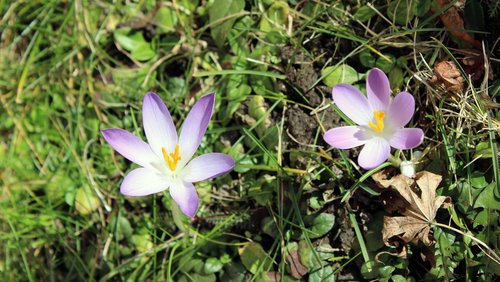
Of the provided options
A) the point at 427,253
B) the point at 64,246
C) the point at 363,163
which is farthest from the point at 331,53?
the point at 64,246

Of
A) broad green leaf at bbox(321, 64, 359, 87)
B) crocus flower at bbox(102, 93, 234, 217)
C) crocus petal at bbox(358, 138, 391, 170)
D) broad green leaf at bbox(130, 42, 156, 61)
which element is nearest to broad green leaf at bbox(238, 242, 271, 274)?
crocus flower at bbox(102, 93, 234, 217)

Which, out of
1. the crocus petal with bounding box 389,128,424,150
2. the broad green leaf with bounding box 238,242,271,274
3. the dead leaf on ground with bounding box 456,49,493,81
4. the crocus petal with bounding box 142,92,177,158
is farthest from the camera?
the broad green leaf with bounding box 238,242,271,274

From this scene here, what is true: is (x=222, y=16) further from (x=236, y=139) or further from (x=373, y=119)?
(x=373, y=119)

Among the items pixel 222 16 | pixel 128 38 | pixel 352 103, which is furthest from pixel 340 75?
pixel 128 38

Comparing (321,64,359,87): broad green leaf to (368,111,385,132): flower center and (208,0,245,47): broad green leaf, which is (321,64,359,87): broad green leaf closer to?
(368,111,385,132): flower center

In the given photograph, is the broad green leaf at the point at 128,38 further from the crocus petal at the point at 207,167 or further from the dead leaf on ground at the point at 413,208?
the dead leaf on ground at the point at 413,208

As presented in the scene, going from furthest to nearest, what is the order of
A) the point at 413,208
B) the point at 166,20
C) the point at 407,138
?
the point at 166,20 → the point at 413,208 → the point at 407,138

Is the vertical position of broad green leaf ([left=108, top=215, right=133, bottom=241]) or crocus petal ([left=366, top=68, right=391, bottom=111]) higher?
crocus petal ([left=366, top=68, right=391, bottom=111])

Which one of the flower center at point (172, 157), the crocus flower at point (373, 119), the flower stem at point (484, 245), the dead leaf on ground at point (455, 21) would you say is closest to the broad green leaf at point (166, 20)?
the flower center at point (172, 157)
